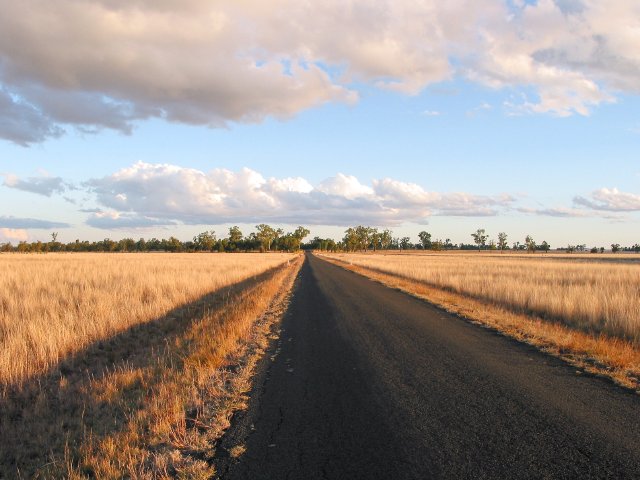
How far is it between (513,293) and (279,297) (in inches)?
409

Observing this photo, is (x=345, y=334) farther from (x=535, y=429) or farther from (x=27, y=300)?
(x=27, y=300)

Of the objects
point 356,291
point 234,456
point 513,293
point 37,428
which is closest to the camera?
point 234,456

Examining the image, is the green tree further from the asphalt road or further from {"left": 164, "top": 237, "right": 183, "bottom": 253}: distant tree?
the asphalt road

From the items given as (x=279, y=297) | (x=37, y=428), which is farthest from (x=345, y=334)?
(x=279, y=297)

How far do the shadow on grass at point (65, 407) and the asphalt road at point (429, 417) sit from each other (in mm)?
1838

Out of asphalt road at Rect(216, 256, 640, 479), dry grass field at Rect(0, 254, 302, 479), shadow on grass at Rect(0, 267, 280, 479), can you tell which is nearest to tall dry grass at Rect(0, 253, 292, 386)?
dry grass field at Rect(0, 254, 302, 479)

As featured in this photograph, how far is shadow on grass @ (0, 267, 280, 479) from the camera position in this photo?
4668mm

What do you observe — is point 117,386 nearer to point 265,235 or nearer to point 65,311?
point 65,311

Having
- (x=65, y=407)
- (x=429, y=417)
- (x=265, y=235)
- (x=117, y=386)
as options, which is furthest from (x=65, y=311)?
(x=265, y=235)

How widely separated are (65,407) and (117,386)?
2.44ft

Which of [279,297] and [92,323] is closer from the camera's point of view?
[92,323]

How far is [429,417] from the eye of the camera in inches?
202

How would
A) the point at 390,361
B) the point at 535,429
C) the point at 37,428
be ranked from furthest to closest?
the point at 390,361 < the point at 37,428 < the point at 535,429

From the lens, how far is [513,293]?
17.6 meters
